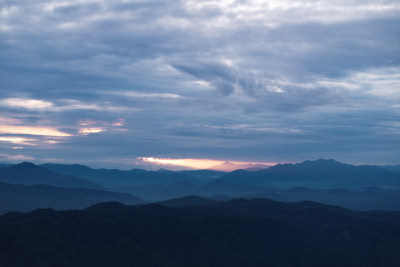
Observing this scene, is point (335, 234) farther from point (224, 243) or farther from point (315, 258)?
point (224, 243)

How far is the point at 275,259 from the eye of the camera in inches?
4542

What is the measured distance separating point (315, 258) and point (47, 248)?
218ft

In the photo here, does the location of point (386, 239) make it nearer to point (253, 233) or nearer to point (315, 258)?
point (315, 258)

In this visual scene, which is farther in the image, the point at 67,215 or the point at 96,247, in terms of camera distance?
the point at 67,215

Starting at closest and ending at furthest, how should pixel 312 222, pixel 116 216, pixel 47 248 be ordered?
pixel 47 248, pixel 116 216, pixel 312 222

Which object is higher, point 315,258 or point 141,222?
point 141,222

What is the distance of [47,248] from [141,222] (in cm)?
3088

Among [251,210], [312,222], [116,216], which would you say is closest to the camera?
[116,216]

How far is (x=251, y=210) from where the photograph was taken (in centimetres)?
18600

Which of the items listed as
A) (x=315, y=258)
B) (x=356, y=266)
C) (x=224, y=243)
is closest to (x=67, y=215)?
(x=224, y=243)

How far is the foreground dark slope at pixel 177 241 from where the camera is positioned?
98.4m

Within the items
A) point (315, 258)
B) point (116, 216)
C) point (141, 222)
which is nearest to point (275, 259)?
point (315, 258)

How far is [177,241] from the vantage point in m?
115

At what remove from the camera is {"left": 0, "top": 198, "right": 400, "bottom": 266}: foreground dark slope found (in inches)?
3873
